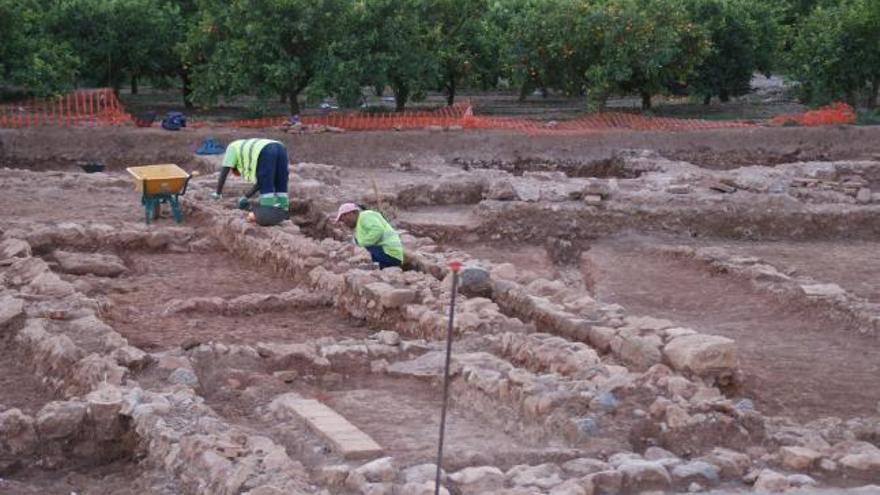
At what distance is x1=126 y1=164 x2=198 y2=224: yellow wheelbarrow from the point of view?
616 inches

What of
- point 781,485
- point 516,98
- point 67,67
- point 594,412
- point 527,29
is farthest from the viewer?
point 516,98

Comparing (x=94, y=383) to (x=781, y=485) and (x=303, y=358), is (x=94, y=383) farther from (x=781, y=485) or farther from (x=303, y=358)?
(x=781, y=485)

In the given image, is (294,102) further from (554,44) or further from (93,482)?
(93,482)

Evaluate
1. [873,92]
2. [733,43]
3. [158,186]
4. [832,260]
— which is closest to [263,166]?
[158,186]

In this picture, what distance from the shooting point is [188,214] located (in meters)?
16.8

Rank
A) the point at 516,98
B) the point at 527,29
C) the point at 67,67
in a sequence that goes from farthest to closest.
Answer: the point at 516,98 < the point at 527,29 < the point at 67,67

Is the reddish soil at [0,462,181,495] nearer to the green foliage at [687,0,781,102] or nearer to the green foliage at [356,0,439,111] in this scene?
the green foliage at [356,0,439,111]

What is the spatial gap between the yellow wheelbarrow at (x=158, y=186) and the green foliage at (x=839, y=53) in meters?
18.3

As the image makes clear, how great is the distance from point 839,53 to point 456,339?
21385 millimetres

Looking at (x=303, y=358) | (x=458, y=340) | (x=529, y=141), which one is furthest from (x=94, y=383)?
(x=529, y=141)

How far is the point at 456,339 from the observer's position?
10336 millimetres

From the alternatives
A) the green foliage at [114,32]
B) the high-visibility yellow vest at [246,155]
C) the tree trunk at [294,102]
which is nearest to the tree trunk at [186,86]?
the green foliage at [114,32]

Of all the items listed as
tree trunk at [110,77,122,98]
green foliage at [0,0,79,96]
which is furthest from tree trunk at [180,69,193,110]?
green foliage at [0,0,79,96]

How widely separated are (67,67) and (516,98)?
1511 cm
